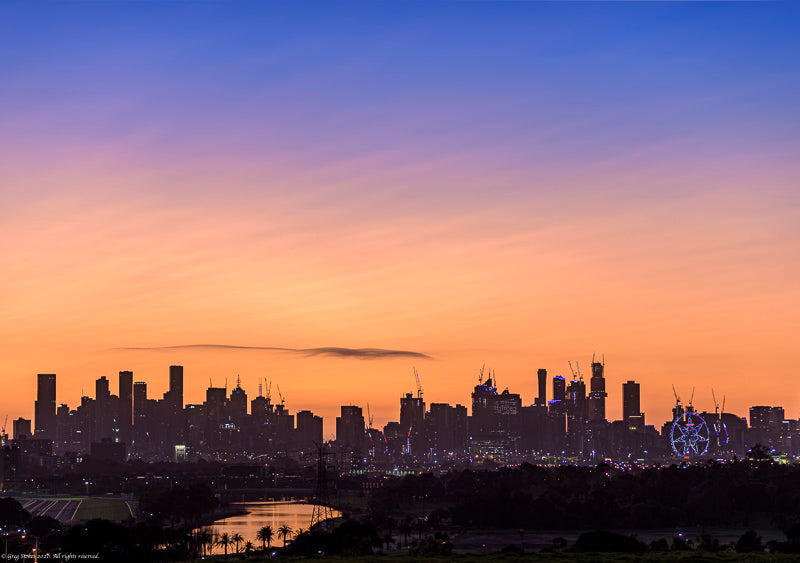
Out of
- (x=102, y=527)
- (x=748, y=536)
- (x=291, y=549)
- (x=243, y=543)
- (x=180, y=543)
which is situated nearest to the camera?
(x=102, y=527)

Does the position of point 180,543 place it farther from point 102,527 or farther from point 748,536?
point 748,536

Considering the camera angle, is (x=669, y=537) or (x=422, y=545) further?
(x=669, y=537)

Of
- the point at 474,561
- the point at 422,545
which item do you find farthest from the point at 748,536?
the point at 474,561

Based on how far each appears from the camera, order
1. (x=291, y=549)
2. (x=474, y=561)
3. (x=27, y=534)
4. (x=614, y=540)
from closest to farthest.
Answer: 1. (x=474, y=561)
2. (x=614, y=540)
3. (x=291, y=549)
4. (x=27, y=534)

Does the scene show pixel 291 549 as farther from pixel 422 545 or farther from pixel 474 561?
pixel 474 561

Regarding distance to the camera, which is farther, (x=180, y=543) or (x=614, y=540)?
(x=180, y=543)

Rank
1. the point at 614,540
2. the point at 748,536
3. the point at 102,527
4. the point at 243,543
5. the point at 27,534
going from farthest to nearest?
the point at 243,543
the point at 27,534
the point at 748,536
the point at 614,540
the point at 102,527

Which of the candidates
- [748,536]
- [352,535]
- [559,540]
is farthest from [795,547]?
[352,535]

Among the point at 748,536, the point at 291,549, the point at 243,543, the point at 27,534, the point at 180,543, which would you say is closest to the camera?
the point at 291,549
